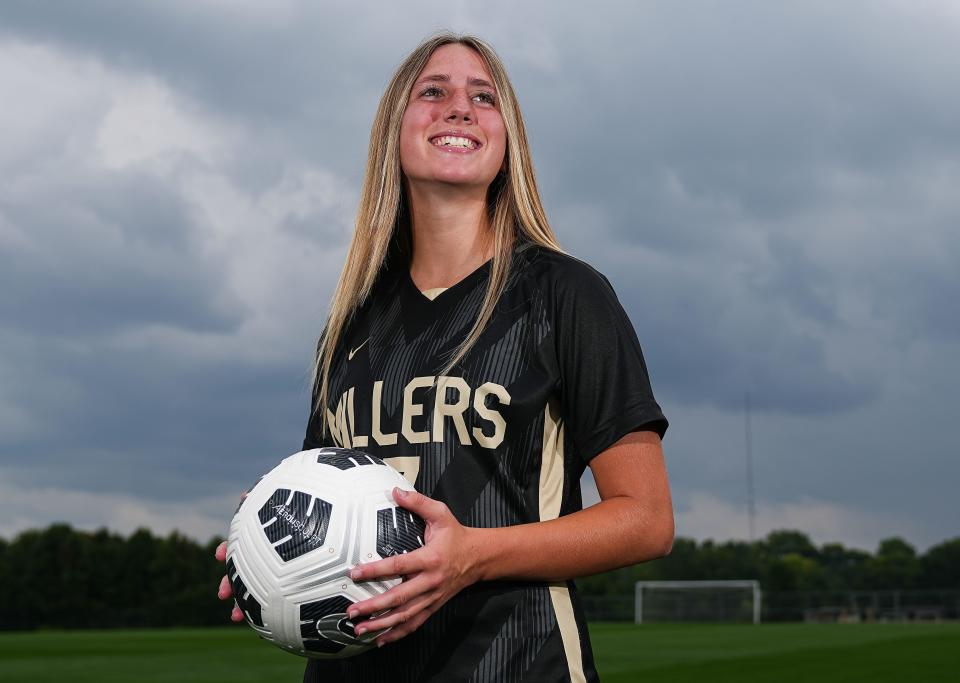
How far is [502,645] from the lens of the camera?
8.34ft

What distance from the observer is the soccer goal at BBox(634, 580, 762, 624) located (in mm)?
44375

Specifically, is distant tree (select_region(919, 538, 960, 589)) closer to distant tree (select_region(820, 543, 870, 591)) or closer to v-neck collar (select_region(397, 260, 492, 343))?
distant tree (select_region(820, 543, 870, 591))

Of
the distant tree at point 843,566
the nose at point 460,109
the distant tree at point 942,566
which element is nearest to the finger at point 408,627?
the nose at point 460,109

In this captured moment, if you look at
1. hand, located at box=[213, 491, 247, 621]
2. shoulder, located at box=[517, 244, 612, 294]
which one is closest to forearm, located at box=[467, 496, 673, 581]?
shoulder, located at box=[517, 244, 612, 294]

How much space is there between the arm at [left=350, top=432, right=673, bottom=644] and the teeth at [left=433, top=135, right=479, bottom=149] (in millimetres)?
981

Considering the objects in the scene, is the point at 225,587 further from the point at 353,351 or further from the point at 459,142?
the point at 459,142

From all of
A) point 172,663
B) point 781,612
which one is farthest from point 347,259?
point 781,612

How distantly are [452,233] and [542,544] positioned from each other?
104 centimetres

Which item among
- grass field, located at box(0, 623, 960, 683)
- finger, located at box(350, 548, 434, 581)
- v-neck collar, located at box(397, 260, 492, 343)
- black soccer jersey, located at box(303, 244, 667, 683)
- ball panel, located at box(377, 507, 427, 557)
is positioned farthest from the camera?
grass field, located at box(0, 623, 960, 683)

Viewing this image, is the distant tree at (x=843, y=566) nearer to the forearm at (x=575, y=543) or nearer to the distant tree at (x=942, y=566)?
the distant tree at (x=942, y=566)

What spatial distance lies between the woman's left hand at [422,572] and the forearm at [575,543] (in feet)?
0.13

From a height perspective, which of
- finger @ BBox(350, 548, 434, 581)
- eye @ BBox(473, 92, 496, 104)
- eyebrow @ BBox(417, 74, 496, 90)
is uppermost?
eyebrow @ BBox(417, 74, 496, 90)

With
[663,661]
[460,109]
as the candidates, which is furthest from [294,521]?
[663,661]

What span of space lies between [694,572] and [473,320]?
65334 millimetres
